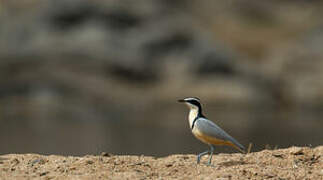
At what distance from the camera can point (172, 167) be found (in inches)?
385

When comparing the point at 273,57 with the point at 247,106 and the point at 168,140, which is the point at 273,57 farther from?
the point at 168,140

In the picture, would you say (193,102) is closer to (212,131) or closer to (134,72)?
(212,131)

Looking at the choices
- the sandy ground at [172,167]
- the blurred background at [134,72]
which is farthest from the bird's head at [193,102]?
the blurred background at [134,72]

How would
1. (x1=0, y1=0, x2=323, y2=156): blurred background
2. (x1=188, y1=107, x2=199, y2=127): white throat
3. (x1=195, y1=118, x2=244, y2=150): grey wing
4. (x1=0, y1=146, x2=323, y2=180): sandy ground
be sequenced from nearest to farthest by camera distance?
(x1=0, y1=146, x2=323, y2=180): sandy ground → (x1=195, y1=118, x2=244, y2=150): grey wing → (x1=188, y1=107, x2=199, y2=127): white throat → (x1=0, y1=0, x2=323, y2=156): blurred background

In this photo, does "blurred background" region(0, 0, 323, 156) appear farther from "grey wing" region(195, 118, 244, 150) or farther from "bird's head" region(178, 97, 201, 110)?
"grey wing" region(195, 118, 244, 150)

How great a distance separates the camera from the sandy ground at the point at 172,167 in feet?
29.9

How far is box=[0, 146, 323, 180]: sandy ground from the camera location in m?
9.12

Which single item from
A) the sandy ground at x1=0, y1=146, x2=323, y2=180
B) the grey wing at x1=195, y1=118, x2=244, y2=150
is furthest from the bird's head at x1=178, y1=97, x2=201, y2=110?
the sandy ground at x1=0, y1=146, x2=323, y2=180

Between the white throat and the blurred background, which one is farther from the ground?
the blurred background

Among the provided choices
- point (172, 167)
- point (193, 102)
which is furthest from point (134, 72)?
point (172, 167)

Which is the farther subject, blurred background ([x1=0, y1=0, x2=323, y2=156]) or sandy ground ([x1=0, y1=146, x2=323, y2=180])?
blurred background ([x1=0, y1=0, x2=323, y2=156])

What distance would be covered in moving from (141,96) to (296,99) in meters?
12.4

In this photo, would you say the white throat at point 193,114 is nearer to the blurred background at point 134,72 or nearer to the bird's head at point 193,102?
the bird's head at point 193,102

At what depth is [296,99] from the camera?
57.5 meters
